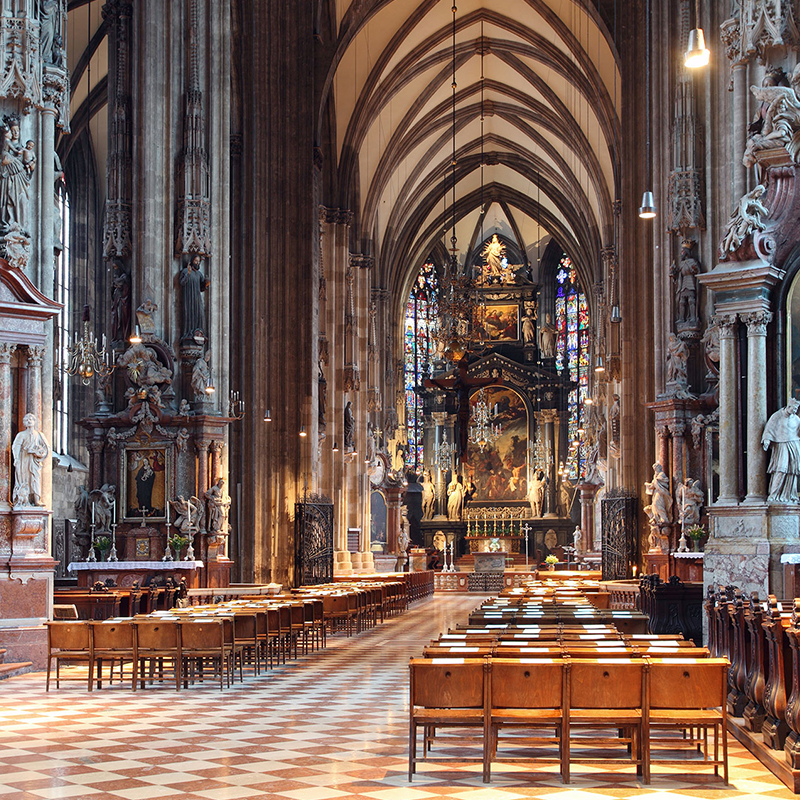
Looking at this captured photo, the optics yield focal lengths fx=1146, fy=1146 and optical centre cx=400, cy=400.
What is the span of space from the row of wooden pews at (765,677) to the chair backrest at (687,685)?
0.46m

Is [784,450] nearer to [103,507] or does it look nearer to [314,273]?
[103,507]

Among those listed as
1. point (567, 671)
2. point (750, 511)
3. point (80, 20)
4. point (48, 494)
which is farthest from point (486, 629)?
point (80, 20)

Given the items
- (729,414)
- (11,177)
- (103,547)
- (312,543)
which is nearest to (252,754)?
(729,414)

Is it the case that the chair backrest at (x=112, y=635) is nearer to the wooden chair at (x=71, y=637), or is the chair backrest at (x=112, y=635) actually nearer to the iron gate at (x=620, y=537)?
the wooden chair at (x=71, y=637)

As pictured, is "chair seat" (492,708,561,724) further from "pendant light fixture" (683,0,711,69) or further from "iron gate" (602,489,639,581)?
"iron gate" (602,489,639,581)

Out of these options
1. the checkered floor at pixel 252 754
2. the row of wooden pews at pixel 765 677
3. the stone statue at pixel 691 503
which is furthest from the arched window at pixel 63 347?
the row of wooden pews at pixel 765 677

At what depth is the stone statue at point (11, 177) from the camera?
13.5 metres

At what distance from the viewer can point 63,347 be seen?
107 feet

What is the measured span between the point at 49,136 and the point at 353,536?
89.1ft

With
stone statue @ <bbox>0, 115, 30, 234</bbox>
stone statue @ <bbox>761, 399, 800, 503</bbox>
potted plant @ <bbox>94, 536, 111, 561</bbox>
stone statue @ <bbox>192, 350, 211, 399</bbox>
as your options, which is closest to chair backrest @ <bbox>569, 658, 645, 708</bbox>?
stone statue @ <bbox>761, 399, 800, 503</bbox>

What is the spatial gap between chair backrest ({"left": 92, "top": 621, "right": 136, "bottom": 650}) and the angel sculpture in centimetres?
964

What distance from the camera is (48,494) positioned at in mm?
13859

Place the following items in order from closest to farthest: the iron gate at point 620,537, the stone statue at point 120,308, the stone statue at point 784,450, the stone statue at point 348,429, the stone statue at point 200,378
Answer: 1. the stone statue at point 784,450
2. the stone statue at point 200,378
3. the stone statue at point 120,308
4. the iron gate at point 620,537
5. the stone statue at point 348,429

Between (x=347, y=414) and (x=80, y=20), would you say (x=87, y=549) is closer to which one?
(x=80, y=20)
